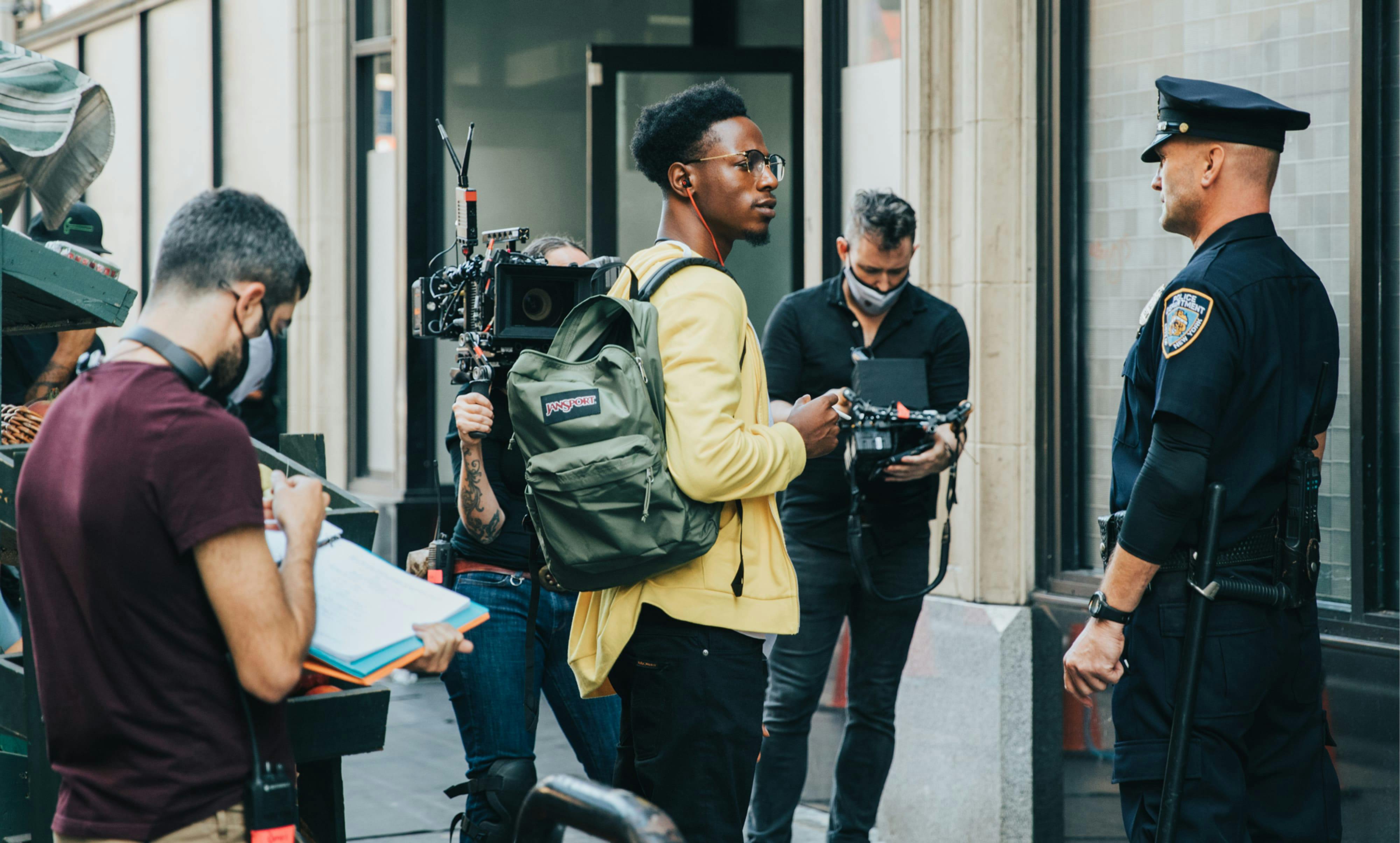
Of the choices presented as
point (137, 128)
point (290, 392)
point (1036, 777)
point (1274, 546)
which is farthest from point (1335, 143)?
point (137, 128)

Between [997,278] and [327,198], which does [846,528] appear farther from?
[327,198]

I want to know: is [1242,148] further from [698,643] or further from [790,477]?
[698,643]

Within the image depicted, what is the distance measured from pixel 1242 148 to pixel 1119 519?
0.85m

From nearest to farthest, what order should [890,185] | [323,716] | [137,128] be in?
[323,716] → [890,185] → [137,128]

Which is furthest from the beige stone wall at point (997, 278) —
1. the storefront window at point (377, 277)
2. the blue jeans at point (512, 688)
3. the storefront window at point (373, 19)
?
the storefront window at point (373, 19)

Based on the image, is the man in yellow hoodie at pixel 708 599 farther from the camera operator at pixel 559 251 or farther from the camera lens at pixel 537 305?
the camera operator at pixel 559 251

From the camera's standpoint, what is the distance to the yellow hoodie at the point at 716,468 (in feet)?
9.22

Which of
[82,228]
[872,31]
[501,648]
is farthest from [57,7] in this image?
[501,648]

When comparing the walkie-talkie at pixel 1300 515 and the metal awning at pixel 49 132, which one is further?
the metal awning at pixel 49 132

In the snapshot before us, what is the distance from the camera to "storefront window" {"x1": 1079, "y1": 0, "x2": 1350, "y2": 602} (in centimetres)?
438

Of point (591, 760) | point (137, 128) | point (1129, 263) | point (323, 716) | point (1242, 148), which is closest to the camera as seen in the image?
point (323, 716)

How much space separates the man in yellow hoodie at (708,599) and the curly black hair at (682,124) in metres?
0.23

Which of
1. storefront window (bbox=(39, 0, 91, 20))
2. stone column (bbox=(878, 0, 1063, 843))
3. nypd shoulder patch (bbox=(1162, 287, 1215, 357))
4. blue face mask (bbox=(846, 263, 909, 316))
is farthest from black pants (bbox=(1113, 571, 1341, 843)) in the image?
storefront window (bbox=(39, 0, 91, 20))

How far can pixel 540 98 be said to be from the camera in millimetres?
8875
